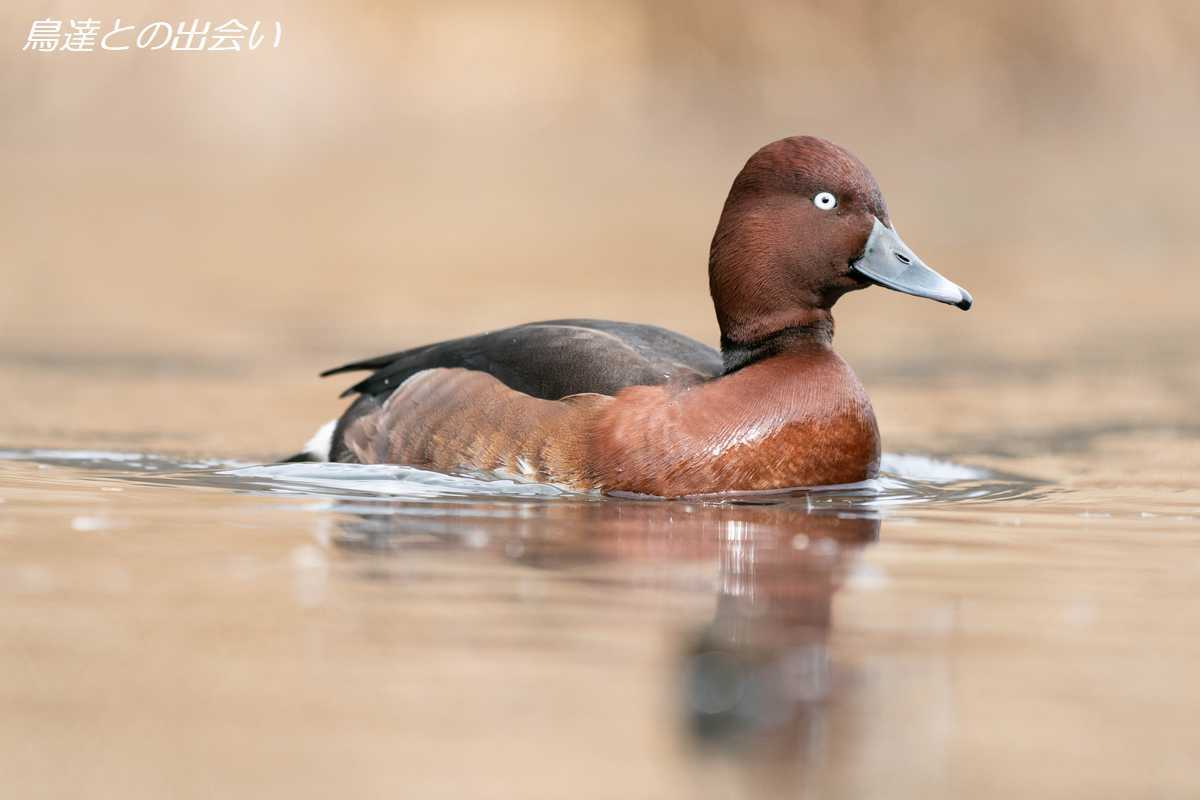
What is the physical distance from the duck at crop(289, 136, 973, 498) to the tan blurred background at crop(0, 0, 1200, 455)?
428cm

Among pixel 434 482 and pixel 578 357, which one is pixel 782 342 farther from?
pixel 434 482

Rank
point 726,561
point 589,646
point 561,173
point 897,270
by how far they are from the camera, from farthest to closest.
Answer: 1. point 561,173
2. point 897,270
3. point 726,561
4. point 589,646

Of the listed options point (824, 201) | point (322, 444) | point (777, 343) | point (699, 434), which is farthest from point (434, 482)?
point (824, 201)

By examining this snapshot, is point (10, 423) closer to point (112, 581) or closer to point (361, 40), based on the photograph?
point (112, 581)

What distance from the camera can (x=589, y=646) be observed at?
184 inches

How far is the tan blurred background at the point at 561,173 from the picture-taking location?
46.8 ft

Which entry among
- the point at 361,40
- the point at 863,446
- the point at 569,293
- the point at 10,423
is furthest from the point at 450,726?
the point at 361,40

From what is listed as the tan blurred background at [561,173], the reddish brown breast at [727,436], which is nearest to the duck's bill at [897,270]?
the reddish brown breast at [727,436]

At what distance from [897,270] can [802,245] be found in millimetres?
355

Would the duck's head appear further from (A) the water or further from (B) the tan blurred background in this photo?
(B) the tan blurred background

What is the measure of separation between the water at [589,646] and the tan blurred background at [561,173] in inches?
214

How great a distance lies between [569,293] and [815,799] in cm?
1247

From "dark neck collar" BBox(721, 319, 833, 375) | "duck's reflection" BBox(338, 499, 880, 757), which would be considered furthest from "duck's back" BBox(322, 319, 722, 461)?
"duck's reflection" BBox(338, 499, 880, 757)

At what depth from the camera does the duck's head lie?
755 centimetres
